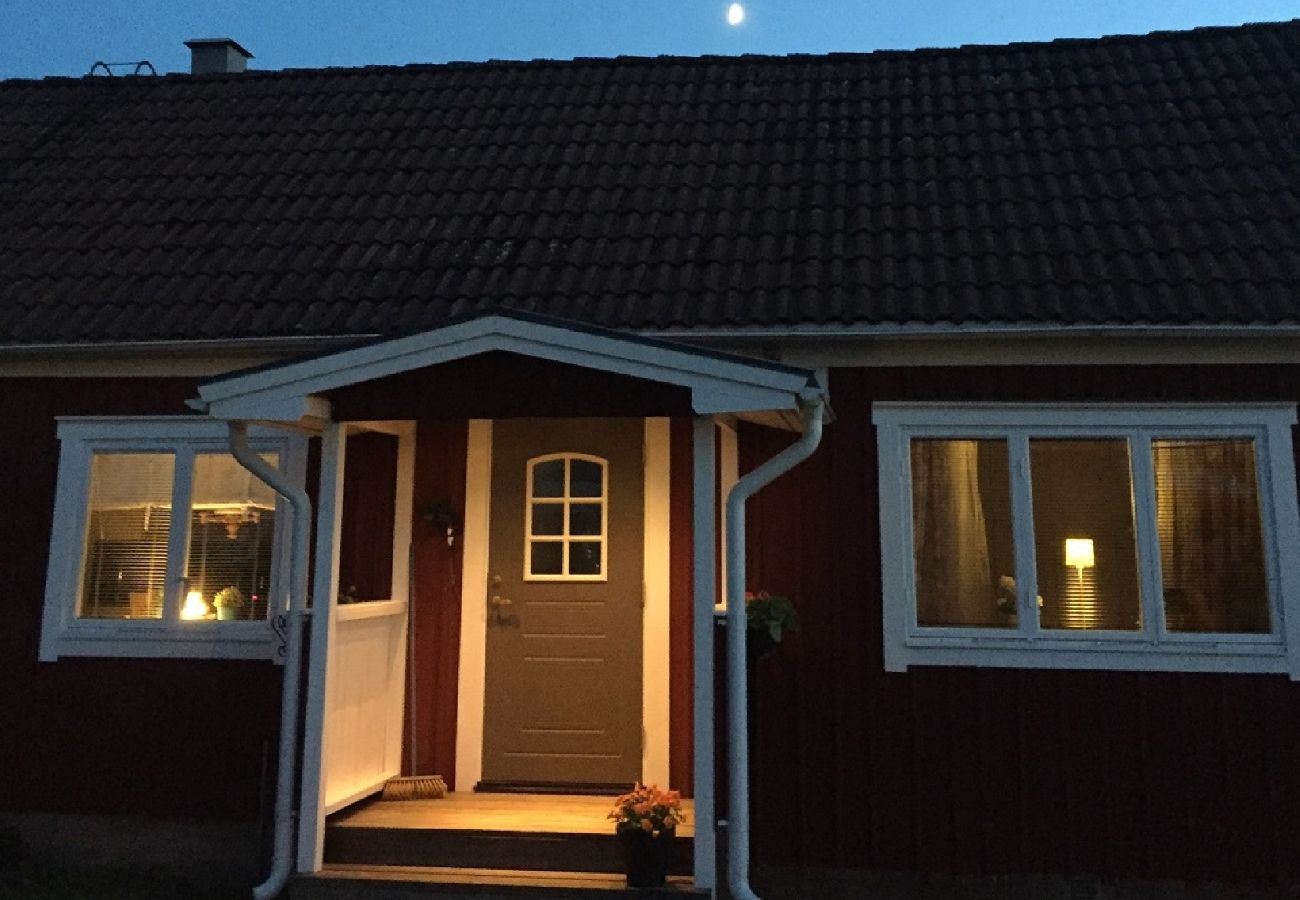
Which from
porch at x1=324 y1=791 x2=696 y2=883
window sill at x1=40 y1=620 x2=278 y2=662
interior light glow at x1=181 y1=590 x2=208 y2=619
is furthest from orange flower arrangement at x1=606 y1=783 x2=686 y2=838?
interior light glow at x1=181 y1=590 x2=208 y2=619

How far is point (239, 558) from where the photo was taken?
6078 mm

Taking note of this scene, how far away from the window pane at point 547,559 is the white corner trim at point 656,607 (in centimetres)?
53

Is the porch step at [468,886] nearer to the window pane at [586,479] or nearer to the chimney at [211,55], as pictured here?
the window pane at [586,479]

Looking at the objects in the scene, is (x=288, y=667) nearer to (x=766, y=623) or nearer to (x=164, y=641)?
(x=164, y=641)

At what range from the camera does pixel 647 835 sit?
470 centimetres

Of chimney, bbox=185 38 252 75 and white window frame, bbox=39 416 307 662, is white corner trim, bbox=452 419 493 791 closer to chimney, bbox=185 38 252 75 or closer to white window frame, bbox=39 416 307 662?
white window frame, bbox=39 416 307 662

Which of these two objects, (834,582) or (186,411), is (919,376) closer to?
(834,582)

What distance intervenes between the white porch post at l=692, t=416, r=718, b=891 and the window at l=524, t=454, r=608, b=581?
1470mm

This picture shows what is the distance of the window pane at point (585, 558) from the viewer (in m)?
6.21

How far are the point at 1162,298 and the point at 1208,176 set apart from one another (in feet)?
5.21

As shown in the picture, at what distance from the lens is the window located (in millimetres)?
6211

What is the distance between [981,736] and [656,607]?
1.93 metres

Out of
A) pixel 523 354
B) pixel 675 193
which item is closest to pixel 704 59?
pixel 675 193

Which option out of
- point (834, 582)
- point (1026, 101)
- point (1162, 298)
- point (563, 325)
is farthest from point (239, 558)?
point (1026, 101)
